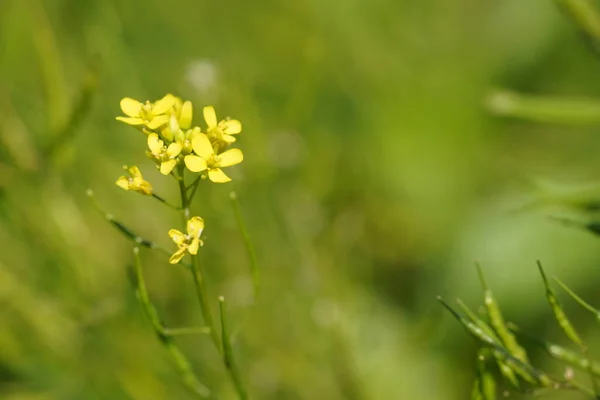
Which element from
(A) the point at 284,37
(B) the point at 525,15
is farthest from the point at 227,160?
(B) the point at 525,15

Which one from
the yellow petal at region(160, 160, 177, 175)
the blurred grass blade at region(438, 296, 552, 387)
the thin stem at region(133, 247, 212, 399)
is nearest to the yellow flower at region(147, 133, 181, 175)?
the yellow petal at region(160, 160, 177, 175)

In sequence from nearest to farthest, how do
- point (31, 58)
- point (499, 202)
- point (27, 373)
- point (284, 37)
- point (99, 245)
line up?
point (27, 373) < point (99, 245) < point (499, 202) < point (31, 58) < point (284, 37)

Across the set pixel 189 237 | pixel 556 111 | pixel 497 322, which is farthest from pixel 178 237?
pixel 556 111

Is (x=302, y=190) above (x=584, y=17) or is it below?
below

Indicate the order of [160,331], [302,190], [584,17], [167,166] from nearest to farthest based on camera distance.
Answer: [167,166], [160,331], [584,17], [302,190]

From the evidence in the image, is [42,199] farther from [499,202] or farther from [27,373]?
[499,202]

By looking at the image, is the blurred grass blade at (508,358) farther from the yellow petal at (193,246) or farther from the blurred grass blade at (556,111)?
the blurred grass blade at (556,111)

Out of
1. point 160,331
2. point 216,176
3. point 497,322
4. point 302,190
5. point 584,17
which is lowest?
point 302,190

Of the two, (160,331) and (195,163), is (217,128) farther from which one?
(160,331)
